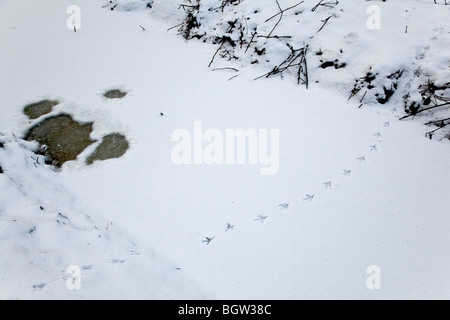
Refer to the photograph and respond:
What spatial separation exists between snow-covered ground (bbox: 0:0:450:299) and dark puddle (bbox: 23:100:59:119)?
0.29ft

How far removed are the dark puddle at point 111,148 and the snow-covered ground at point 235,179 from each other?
8cm

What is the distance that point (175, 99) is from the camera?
397cm

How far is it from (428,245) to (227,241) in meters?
1.58

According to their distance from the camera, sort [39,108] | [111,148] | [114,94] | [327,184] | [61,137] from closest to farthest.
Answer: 1. [327,184]
2. [111,148]
3. [61,137]
4. [39,108]
5. [114,94]

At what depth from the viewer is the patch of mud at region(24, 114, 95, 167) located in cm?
341

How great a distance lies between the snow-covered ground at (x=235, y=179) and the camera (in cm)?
224

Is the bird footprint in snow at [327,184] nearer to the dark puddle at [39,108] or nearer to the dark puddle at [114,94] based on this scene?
the dark puddle at [114,94]

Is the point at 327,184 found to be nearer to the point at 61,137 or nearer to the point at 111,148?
the point at 111,148

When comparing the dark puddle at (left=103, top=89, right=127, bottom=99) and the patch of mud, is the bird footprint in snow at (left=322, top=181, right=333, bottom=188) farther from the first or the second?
the dark puddle at (left=103, top=89, right=127, bottom=99)

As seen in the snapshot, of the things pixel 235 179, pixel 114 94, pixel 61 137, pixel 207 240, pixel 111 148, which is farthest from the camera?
pixel 114 94

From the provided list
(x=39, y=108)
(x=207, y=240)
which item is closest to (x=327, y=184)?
(x=207, y=240)

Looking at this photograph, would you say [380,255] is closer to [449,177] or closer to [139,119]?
[449,177]

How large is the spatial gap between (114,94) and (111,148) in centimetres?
103

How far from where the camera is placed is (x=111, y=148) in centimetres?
345
